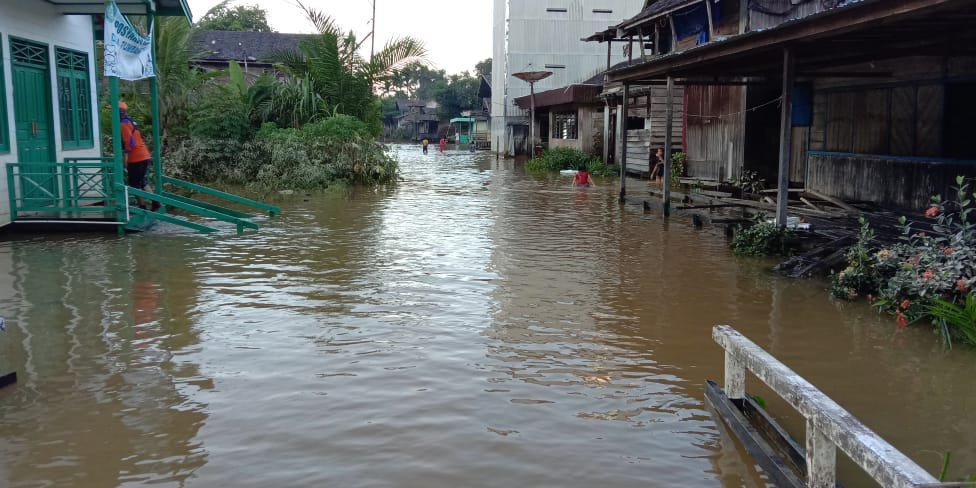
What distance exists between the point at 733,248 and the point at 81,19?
11.8 m

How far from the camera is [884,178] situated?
42.9ft

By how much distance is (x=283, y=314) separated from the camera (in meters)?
7.54

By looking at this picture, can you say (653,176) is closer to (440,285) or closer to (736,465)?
(440,285)

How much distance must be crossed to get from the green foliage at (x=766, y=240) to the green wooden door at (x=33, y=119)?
9.98 m

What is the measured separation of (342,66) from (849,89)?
1492 cm

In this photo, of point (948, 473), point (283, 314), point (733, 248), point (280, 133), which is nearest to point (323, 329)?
point (283, 314)

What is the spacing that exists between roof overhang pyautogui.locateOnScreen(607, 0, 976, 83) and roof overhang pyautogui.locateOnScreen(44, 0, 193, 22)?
8.09 metres

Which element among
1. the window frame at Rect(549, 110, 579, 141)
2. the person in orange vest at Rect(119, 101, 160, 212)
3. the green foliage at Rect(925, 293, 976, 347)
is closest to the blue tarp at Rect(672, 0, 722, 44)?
the window frame at Rect(549, 110, 579, 141)

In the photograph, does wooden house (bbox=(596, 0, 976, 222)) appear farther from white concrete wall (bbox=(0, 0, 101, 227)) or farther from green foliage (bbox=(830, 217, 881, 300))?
white concrete wall (bbox=(0, 0, 101, 227))

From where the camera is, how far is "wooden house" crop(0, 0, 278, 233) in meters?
11.8

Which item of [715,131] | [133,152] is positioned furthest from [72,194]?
[715,131]

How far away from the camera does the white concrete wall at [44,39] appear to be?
461 inches

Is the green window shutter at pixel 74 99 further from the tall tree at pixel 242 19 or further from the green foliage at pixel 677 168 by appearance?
the tall tree at pixel 242 19

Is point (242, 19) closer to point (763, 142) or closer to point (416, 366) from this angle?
point (763, 142)
